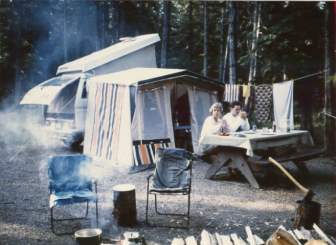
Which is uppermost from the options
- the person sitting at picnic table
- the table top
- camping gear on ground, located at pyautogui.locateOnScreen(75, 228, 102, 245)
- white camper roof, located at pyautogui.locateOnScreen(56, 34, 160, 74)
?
white camper roof, located at pyautogui.locateOnScreen(56, 34, 160, 74)

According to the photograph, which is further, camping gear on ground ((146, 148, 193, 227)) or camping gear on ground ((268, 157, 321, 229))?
camping gear on ground ((146, 148, 193, 227))

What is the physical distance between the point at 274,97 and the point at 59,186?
6521 millimetres

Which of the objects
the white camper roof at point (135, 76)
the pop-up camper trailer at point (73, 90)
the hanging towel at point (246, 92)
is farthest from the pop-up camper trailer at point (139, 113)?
the hanging towel at point (246, 92)

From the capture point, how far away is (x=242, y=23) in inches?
872

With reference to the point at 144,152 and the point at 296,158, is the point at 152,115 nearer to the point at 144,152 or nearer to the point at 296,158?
the point at 144,152

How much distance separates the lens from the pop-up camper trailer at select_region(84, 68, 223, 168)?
29.8ft

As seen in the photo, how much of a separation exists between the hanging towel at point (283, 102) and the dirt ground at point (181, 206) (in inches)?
58.9

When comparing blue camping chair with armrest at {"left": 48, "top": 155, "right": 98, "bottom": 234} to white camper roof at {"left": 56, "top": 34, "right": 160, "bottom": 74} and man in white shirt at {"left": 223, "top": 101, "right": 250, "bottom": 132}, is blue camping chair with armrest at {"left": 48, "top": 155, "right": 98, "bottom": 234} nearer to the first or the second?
man in white shirt at {"left": 223, "top": 101, "right": 250, "bottom": 132}

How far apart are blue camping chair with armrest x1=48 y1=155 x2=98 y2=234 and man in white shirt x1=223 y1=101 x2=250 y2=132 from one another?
12.6ft

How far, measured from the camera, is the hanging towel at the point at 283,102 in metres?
9.84

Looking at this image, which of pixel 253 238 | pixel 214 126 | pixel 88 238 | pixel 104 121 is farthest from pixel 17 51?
pixel 253 238

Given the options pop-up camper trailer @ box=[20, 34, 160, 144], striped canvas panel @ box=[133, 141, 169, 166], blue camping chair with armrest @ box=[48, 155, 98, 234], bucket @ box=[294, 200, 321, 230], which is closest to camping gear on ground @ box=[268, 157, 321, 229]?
bucket @ box=[294, 200, 321, 230]

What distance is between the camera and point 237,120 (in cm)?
859

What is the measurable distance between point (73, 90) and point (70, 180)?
22.8ft
